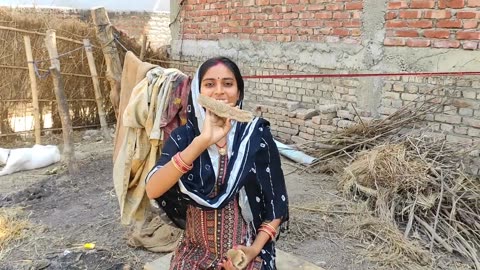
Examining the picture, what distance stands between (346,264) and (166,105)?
1.64 meters

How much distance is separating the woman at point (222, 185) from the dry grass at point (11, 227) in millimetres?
1965

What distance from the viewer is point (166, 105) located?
2639mm

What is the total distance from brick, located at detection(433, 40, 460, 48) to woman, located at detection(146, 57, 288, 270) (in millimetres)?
2715

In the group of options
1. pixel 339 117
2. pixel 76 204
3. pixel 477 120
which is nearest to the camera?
pixel 477 120

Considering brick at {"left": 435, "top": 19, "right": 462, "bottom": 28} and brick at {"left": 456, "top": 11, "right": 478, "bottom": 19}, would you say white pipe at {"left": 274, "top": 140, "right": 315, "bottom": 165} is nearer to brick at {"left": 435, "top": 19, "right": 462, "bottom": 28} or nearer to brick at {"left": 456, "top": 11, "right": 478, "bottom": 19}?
brick at {"left": 435, "top": 19, "right": 462, "bottom": 28}

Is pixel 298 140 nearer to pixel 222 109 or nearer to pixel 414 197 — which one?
pixel 414 197

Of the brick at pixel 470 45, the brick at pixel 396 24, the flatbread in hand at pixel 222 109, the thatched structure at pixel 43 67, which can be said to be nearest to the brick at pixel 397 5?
the brick at pixel 396 24

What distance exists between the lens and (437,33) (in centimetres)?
397

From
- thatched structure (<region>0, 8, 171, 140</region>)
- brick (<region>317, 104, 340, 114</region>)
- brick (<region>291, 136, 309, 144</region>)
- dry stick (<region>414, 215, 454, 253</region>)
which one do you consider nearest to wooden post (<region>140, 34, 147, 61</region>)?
thatched structure (<region>0, 8, 171, 140</region>)

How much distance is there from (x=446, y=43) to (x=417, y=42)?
11.1 inches

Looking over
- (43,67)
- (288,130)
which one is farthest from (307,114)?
(43,67)

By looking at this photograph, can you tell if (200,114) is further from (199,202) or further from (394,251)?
(394,251)

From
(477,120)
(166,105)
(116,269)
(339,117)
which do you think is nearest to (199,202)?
(166,105)

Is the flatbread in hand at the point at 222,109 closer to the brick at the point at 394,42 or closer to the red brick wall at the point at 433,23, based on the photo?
the red brick wall at the point at 433,23
